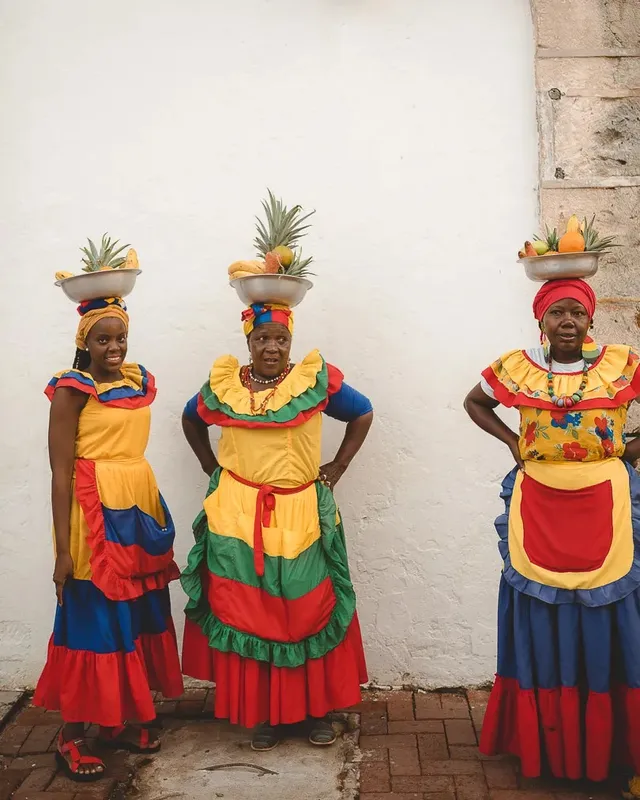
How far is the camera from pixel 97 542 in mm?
3672

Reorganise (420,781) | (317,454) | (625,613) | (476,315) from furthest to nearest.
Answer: (476,315) < (317,454) < (420,781) < (625,613)

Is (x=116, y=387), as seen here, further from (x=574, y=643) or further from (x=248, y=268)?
(x=574, y=643)

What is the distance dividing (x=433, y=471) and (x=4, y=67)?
3105 millimetres

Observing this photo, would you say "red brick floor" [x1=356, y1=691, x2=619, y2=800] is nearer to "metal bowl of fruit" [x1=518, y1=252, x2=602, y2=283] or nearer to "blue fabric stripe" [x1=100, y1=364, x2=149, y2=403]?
"blue fabric stripe" [x1=100, y1=364, x2=149, y2=403]

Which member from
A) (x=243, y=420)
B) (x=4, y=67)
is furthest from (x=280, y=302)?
(x=4, y=67)

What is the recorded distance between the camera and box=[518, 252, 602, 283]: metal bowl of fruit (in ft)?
11.0

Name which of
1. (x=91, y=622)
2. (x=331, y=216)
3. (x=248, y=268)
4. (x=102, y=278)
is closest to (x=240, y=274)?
(x=248, y=268)

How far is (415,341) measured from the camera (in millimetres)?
4441

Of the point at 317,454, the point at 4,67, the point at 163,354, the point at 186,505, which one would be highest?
the point at 4,67

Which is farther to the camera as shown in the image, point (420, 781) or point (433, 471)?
point (433, 471)

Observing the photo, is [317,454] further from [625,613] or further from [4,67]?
[4,67]

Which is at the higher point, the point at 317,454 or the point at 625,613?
the point at 317,454

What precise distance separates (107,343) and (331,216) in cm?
142

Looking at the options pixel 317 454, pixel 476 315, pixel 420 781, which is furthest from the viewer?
pixel 476 315
